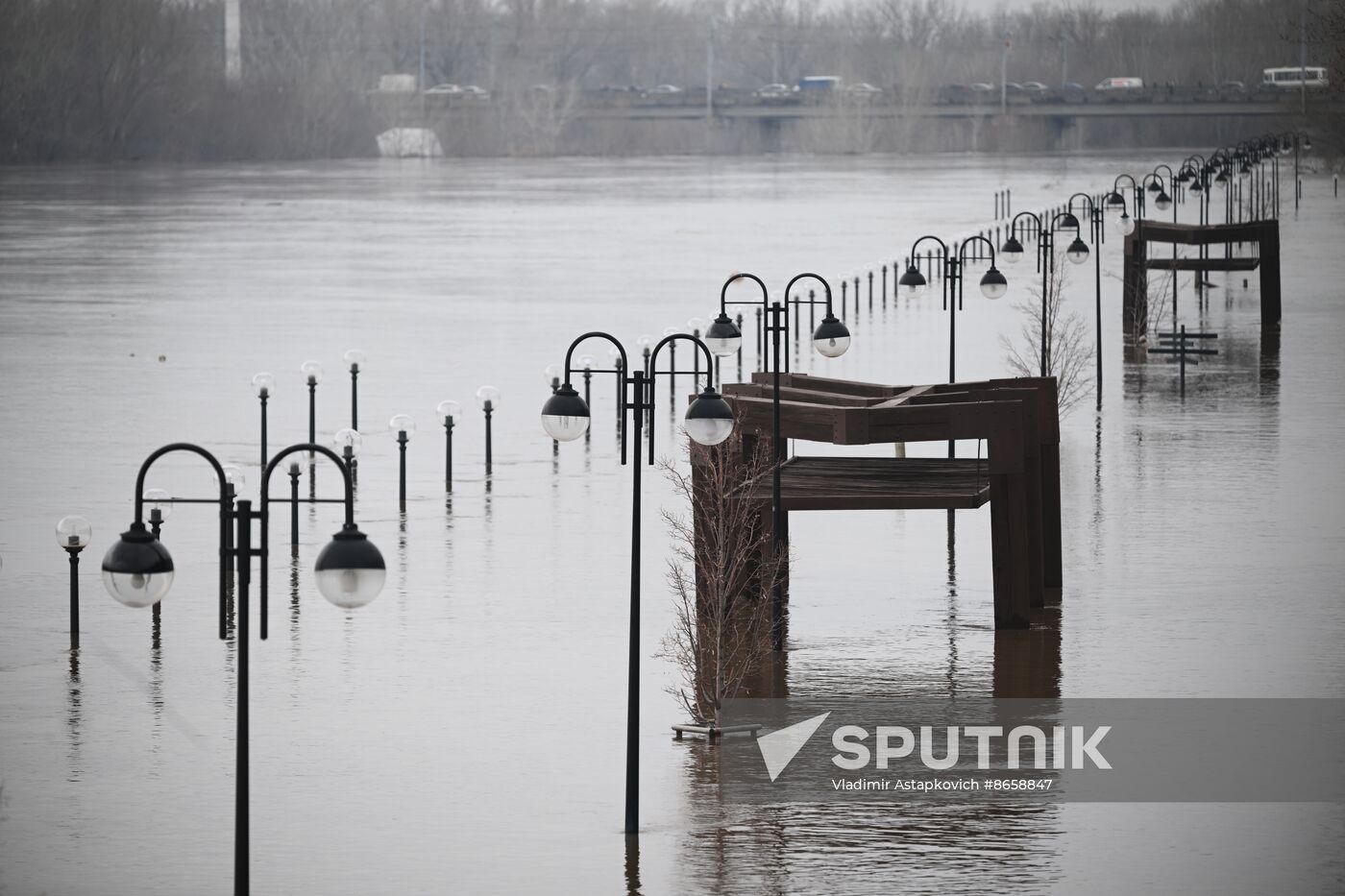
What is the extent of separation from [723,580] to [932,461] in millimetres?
6275

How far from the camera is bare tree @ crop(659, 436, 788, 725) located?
1972cm

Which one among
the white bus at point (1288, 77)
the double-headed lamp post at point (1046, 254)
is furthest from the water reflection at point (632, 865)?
the white bus at point (1288, 77)

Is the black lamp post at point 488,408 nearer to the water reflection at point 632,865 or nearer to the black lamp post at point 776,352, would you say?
the black lamp post at point 776,352

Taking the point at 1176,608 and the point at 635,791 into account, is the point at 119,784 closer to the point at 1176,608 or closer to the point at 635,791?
the point at 635,791

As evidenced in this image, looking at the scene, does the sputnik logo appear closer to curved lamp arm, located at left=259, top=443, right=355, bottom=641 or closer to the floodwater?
the floodwater

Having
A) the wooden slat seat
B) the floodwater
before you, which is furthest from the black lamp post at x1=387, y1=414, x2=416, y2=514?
the wooden slat seat

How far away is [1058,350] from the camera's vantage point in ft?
136

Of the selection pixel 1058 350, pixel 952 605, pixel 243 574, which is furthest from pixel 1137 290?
pixel 243 574

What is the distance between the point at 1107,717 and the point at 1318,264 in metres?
61.4

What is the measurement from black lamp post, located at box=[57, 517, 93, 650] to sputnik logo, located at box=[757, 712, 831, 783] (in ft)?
23.4

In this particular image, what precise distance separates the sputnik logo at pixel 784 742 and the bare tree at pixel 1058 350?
40.8ft

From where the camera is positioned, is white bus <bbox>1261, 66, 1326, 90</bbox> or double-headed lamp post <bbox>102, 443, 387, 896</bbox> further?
white bus <bbox>1261, 66, 1326, 90</bbox>

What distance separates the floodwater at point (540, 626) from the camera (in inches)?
652

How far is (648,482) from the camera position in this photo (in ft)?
114
